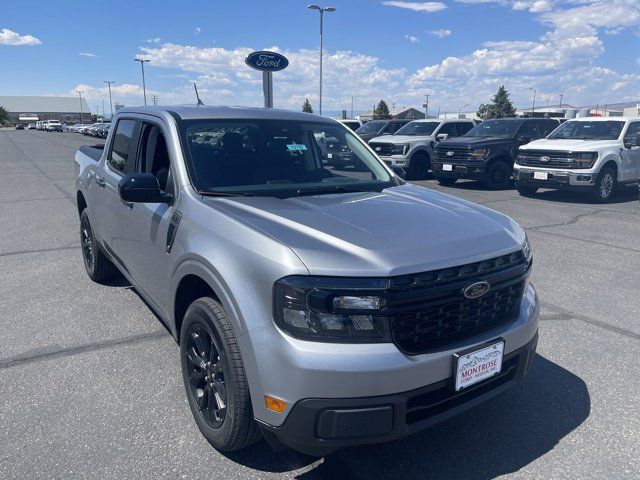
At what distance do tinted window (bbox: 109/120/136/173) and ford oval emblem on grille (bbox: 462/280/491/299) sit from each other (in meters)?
2.90

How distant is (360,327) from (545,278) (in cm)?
443

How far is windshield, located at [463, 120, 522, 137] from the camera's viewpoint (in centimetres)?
1496

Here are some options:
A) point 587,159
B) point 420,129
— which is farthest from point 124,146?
point 420,129

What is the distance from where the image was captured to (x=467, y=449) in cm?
285

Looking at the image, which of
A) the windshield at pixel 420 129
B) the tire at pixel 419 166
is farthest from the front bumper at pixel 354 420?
the windshield at pixel 420 129

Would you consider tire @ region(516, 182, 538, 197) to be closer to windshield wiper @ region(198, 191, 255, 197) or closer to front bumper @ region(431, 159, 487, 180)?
front bumper @ region(431, 159, 487, 180)

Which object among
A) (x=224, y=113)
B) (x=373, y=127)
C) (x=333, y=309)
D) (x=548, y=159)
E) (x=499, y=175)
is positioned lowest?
(x=499, y=175)

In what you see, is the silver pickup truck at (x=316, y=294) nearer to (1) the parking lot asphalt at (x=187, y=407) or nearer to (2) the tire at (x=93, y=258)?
(1) the parking lot asphalt at (x=187, y=407)

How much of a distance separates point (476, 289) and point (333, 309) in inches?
29.1

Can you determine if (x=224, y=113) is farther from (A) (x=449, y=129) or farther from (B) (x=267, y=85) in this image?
(B) (x=267, y=85)

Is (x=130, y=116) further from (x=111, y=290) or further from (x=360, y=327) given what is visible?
(x=360, y=327)

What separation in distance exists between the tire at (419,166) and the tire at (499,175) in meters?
2.50

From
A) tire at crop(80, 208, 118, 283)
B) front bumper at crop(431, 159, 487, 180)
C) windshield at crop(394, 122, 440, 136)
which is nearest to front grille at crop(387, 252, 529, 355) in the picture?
tire at crop(80, 208, 118, 283)

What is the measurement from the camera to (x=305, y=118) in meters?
4.25
